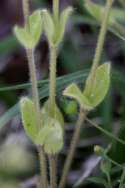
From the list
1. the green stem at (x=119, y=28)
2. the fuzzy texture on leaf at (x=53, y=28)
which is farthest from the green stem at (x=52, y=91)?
the green stem at (x=119, y=28)

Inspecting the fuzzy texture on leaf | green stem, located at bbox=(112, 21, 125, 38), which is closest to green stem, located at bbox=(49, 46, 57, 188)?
the fuzzy texture on leaf

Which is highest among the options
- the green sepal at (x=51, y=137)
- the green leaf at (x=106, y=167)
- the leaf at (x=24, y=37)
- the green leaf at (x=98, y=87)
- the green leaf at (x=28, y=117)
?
the leaf at (x=24, y=37)

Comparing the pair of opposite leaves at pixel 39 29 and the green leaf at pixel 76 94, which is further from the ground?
the pair of opposite leaves at pixel 39 29

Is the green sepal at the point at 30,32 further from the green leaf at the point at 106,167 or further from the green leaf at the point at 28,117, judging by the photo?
the green leaf at the point at 106,167

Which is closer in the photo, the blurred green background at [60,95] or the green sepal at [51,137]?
the green sepal at [51,137]

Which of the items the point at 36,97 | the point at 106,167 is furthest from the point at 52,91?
the point at 106,167

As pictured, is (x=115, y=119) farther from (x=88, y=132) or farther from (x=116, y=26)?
(x=116, y=26)

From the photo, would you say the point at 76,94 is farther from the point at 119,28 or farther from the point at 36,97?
the point at 119,28
